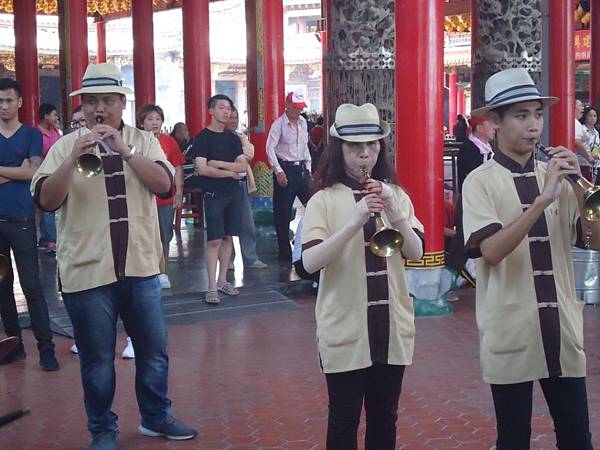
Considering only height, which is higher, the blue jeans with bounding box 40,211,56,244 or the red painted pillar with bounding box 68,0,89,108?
the red painted pillar with bounding box 68,0,89,108

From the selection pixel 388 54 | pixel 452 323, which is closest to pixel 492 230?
pixel 452 323

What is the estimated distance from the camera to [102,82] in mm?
4383

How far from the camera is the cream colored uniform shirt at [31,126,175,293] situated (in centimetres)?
440

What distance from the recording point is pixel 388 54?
8438 mm

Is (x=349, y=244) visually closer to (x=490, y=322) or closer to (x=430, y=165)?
(x=490, y=322)

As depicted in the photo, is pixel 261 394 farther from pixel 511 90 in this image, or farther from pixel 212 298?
pixel 511 90

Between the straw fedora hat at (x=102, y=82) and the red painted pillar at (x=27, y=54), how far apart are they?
1408cm

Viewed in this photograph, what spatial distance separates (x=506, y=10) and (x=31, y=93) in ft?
36.6

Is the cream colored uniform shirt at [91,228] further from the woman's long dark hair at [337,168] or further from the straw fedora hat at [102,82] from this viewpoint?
the woman's long dark hair at [337,168]

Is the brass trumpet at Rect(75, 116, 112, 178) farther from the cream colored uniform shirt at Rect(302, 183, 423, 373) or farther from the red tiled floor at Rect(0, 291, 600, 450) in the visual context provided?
the red tiled floor at Rect(0, 291, 600, 450)

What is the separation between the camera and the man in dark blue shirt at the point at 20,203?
605cm

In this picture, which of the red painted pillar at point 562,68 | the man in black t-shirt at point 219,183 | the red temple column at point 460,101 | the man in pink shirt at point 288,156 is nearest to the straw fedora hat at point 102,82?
the man in black t-shirt at point 219,183

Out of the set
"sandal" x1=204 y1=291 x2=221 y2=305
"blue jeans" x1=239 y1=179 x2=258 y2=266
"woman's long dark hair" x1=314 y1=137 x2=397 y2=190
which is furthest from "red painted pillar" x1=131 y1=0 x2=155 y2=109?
"woman's long dark hair" x1=314 y1=137 x2=397 y2=190

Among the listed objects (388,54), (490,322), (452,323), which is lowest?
(452,323)
